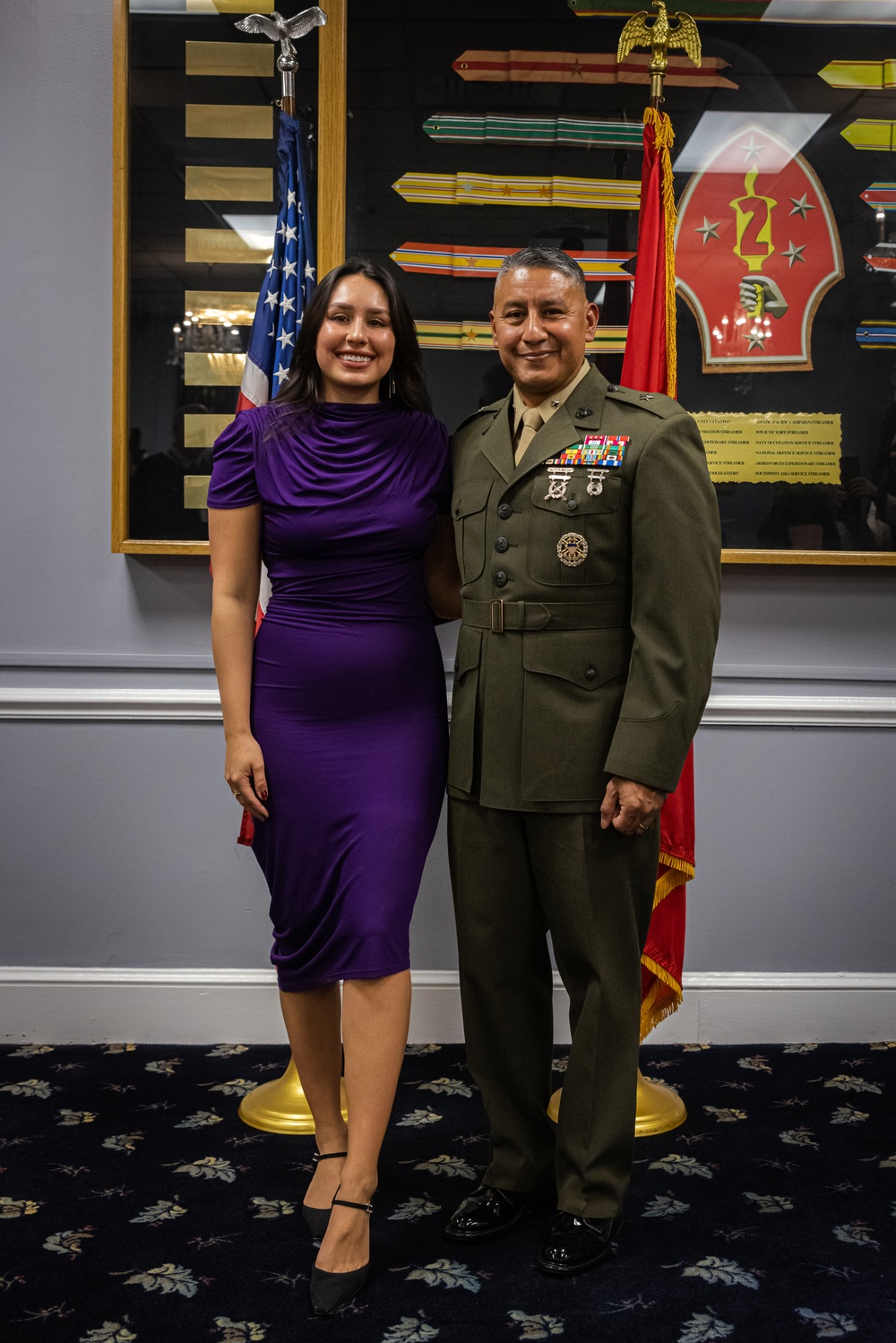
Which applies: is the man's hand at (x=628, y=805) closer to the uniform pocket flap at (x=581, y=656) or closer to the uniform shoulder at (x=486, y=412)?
the uniform pocket flap at (x=581, y=656)

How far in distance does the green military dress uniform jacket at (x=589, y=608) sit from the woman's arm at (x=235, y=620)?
381 mm

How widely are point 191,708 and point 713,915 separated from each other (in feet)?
4.67

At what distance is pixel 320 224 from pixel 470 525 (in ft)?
3.79

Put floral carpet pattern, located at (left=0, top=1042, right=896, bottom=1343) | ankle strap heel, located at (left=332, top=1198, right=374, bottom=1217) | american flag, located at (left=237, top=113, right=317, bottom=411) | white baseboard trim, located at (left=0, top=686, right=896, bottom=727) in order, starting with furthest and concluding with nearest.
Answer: white baseboard trim, located at (left=0, top=686, right=896, bottom=727)
american flag, located at (left=237, top=113, right=317, bottom=411)
ankle strap heel, located at (left=332, top=1198, right=374, bottom=1217)
floral carpet pattern, located at (left=0, top=1042, right=896, bottom=1343)

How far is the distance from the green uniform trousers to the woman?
0.46ft

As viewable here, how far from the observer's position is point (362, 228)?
2734 mm

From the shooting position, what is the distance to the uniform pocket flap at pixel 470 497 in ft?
6.44

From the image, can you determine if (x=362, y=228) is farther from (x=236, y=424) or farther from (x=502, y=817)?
(x=502, y=817)

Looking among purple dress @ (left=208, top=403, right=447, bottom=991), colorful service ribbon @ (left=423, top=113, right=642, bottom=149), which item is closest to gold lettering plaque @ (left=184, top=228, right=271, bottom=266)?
colorful service ribbon @ (left=423, top=113, right=642, bottom=149)

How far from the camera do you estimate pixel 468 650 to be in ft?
6.56

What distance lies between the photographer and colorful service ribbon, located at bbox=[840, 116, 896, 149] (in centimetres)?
274

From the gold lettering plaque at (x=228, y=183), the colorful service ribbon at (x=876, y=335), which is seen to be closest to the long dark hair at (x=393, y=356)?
the gold lettering plaque at (x=228, y=183)

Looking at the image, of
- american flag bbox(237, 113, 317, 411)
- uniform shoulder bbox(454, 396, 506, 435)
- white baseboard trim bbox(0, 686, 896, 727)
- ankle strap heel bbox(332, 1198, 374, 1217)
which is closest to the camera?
ankle strap heel bbox(332, 1198, 374, 1217)

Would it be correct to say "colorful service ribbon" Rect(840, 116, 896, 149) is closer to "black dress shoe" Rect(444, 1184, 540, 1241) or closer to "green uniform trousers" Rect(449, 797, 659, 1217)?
"green uniform trousers" Rect(449, 797, 659, 1217)
